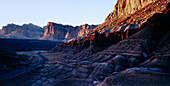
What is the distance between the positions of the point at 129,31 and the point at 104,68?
1118 inches

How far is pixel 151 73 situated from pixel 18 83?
3740 centimetres

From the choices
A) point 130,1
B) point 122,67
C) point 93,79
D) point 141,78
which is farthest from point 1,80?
point 130,1

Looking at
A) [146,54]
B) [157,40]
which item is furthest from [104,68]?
[157,40]

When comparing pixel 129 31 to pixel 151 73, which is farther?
pixel 129 31

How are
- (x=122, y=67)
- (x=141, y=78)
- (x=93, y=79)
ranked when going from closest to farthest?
(x=141, y=78) → (x=93, y=79) → (x=122, y=67)

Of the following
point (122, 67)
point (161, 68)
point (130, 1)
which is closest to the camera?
point (161, 68)

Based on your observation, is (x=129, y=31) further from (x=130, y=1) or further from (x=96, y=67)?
(x=130, y=1)

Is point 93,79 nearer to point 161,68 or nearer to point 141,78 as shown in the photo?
point 141,78

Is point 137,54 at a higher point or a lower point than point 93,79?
higher

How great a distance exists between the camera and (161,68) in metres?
23.5

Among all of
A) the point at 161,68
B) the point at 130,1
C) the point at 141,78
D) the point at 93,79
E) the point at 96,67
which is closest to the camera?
the point at 141,78

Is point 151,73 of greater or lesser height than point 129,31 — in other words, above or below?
below

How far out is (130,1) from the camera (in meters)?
121

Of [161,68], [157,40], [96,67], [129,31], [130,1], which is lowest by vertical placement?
[96,67]
